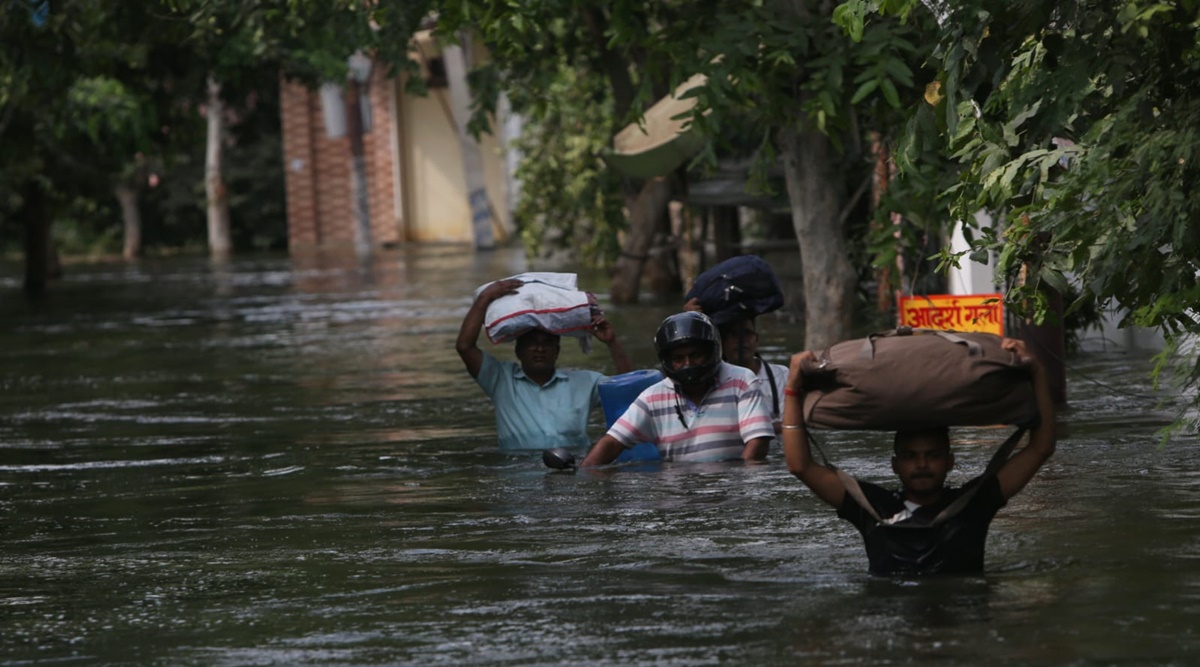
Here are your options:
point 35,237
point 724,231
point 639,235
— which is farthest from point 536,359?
point 35,237

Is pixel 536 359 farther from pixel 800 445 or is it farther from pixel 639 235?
pixel 639 235

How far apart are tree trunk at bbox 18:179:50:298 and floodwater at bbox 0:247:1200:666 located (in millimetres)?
18631

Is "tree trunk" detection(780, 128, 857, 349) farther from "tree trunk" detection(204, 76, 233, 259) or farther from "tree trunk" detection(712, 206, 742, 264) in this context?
"tree trunk" detection(204, 76, 233, 259)

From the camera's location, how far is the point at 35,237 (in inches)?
1366

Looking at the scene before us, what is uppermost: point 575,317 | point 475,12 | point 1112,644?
point 475,12

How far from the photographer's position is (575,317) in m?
10.4

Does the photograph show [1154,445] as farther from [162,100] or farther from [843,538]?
[162,100]

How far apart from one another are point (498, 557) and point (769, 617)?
1.68 metres

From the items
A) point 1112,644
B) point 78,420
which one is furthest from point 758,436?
point 78,420

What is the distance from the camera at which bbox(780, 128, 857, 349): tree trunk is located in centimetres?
1441

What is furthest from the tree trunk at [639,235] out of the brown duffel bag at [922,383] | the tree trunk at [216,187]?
the tree trunk at [216,187]

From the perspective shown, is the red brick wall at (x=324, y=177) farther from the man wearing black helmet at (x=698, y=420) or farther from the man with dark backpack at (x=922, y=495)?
the man with dark backpack at (x=922, y=495)

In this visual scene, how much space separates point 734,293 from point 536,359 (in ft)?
3.51

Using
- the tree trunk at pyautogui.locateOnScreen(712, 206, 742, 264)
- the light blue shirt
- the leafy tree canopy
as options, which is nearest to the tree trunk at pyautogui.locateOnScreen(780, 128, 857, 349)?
the light blue shirt
